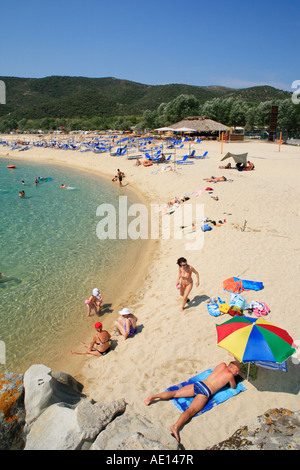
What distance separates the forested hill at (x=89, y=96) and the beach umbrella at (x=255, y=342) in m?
91.6

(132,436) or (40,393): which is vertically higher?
(132,436)

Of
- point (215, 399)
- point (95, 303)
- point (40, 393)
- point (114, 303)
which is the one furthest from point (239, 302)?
point (40, 393)

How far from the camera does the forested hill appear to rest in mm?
88500

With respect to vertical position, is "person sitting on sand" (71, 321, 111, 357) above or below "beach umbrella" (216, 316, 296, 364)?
below

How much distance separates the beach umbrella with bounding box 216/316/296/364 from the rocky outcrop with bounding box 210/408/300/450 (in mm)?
733

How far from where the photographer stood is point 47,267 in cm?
804

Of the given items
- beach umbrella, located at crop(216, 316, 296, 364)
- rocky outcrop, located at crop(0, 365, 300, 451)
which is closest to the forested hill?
beach umbrella, located at crop(216, 316, 296, 364)

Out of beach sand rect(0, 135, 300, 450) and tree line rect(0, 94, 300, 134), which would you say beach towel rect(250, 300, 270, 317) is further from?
tree line rect(0, 94, 300, 134)

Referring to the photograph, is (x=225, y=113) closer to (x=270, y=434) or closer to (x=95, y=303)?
(x=95, y=303)

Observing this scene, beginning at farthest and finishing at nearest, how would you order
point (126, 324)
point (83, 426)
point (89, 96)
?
point (89, 96) < point (126, 324) < point (83, 426)

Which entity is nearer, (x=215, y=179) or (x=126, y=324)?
(x=126, y=324)

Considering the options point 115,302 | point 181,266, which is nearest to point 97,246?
point 115,302

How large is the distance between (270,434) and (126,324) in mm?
3082

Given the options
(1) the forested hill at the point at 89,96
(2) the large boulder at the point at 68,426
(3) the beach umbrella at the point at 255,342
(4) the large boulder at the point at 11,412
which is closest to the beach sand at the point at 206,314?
(3) the beach umbrella at the point at 255,342
